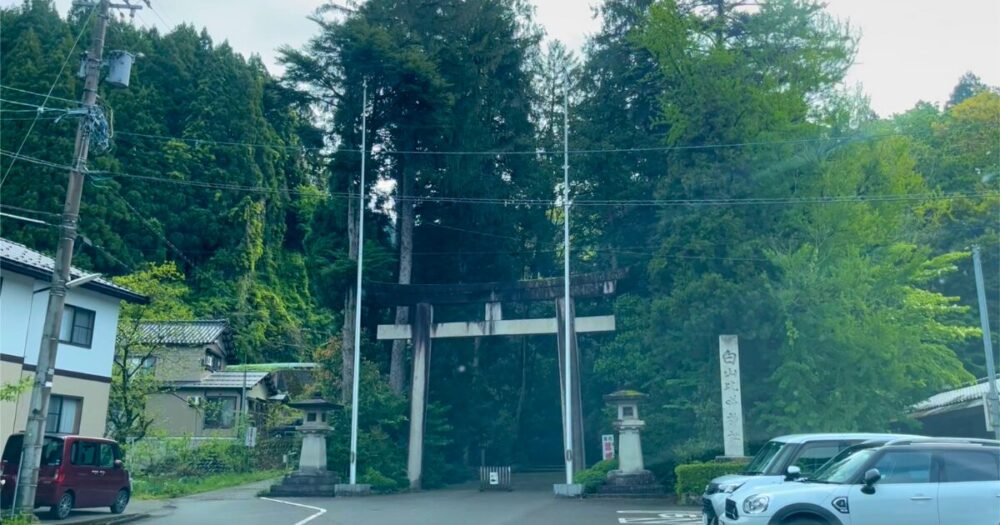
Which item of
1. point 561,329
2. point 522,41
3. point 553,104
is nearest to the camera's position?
point 561,329

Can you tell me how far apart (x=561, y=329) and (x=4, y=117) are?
1319 inches

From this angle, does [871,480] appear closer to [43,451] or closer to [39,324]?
[43,451]

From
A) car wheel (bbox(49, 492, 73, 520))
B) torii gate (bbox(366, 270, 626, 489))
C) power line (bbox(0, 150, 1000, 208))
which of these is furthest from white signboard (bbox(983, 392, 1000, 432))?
car wheel (bbox(49, 492, 73, 520))

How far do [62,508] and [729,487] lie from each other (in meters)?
14.0

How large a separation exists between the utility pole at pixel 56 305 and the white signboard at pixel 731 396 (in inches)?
635

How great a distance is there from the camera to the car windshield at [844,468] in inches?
409

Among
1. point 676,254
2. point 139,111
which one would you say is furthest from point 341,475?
point 139,111

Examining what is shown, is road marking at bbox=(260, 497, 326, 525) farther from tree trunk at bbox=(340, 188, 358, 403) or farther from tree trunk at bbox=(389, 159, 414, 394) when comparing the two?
tree trunk at bbox=(389, 159, 414, 394)

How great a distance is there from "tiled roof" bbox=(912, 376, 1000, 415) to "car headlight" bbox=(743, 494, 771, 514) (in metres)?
17.1

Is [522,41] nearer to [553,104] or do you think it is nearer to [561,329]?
[553,104]

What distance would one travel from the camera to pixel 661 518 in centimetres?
1733

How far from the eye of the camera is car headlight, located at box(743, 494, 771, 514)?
10203 mm

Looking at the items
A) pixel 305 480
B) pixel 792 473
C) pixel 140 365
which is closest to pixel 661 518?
pixel 792 473

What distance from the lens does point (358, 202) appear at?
1197 inches
